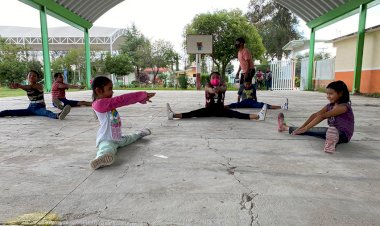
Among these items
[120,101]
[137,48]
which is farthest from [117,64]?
[120,101]

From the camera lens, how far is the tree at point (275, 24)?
33.6 metres

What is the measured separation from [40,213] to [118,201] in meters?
0.48

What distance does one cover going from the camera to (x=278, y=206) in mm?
1928

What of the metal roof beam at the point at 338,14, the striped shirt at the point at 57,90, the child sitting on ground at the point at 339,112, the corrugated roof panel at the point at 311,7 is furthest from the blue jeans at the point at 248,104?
the corrugated roof panel at the point at 311,7

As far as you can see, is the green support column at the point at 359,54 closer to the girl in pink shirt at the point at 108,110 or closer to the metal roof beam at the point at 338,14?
the metal roof beam at the point at 338,14

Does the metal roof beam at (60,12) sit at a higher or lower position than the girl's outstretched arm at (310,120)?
higher

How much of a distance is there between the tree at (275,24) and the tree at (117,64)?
628 inches

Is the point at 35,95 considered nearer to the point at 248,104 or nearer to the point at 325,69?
the point at 248,104

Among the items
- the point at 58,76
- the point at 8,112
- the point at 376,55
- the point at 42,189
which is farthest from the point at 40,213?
the point at 376,55

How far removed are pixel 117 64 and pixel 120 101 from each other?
83.4 ft

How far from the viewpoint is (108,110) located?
3086 millimetres

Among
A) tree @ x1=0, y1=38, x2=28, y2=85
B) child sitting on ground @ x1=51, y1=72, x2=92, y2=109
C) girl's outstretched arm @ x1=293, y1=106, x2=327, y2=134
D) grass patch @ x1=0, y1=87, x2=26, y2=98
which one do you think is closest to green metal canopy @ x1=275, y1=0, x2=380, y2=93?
girl's outstretched arm @ x1=293, y1=106, x2=327, y2=134

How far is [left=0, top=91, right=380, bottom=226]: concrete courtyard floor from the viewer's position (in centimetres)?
182

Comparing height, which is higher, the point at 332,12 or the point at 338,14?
the point at 332,12
